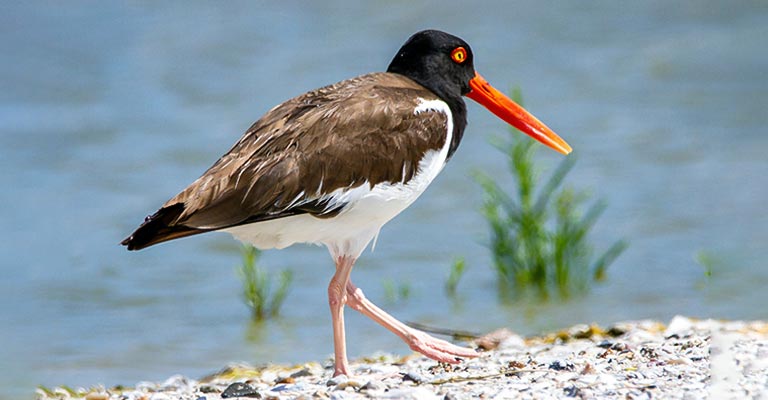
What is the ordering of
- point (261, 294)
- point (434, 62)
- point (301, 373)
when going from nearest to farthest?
point (301, 373), point (434, 62), point (261, 294)

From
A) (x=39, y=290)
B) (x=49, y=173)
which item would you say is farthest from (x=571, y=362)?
(x=49, y=173)

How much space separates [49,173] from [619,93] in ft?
20.0

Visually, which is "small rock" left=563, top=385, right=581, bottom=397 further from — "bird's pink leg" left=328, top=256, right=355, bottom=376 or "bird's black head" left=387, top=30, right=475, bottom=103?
"bird's black head" left=387, top=30, right=475, bottom=103

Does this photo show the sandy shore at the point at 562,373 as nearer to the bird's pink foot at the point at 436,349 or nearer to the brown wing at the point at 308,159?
the bird's pink foot at the point at 436,349

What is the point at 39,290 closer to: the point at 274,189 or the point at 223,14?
the point at 274,189

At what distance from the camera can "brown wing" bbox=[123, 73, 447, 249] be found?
4.98m

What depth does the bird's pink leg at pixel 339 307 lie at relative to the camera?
5.54 meters

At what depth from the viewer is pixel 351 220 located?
17.6 ft

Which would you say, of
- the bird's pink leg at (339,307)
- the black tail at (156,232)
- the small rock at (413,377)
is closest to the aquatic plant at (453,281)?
the bird's pink leg at (339,307)

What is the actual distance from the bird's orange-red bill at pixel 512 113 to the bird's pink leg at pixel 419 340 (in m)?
1.45

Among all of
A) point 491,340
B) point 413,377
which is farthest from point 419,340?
point 491,340

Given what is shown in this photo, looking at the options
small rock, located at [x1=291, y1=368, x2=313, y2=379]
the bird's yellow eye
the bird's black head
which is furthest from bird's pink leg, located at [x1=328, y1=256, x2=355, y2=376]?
the bird's yellow eye

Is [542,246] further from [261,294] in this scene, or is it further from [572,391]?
[572,391]

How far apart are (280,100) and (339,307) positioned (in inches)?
254
